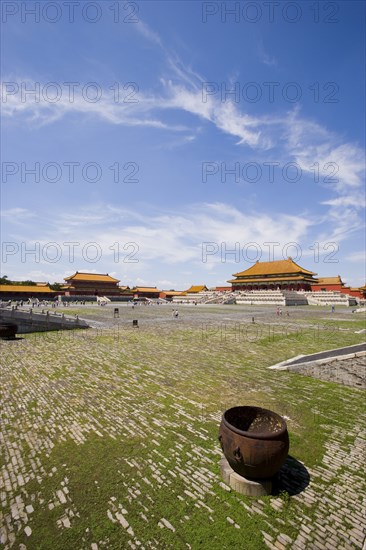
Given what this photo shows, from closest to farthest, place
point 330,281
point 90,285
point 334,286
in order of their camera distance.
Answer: point 334,286
point 330,281
point 90,285

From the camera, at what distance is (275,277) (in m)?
71.2

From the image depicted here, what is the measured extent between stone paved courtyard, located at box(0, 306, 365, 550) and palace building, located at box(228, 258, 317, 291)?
60.9m

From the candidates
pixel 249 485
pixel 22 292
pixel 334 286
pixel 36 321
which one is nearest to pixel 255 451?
pixel 249 485

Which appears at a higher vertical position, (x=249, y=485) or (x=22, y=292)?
(x=22, y=292)

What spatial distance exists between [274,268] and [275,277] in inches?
130

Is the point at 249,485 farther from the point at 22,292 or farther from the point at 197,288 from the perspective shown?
the point at 197,288

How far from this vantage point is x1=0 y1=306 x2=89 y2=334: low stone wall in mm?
19719

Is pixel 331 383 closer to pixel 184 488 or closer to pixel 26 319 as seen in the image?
pixel 184 488

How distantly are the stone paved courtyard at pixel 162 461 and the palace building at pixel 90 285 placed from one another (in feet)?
224

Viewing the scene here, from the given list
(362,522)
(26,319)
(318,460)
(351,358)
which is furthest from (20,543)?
(26,319)

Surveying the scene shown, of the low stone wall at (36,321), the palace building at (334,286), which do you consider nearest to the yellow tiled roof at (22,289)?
the low stone wall at (36,321)

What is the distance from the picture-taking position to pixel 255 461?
422 centimetres

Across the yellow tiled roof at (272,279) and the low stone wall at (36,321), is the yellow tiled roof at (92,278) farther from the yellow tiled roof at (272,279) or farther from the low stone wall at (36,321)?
the low stone wall at (36,321)

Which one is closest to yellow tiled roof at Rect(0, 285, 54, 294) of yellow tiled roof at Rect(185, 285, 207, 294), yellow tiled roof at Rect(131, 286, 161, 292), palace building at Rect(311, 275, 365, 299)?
yellow tiled roof at Rect(131, 286, 161, 292)
